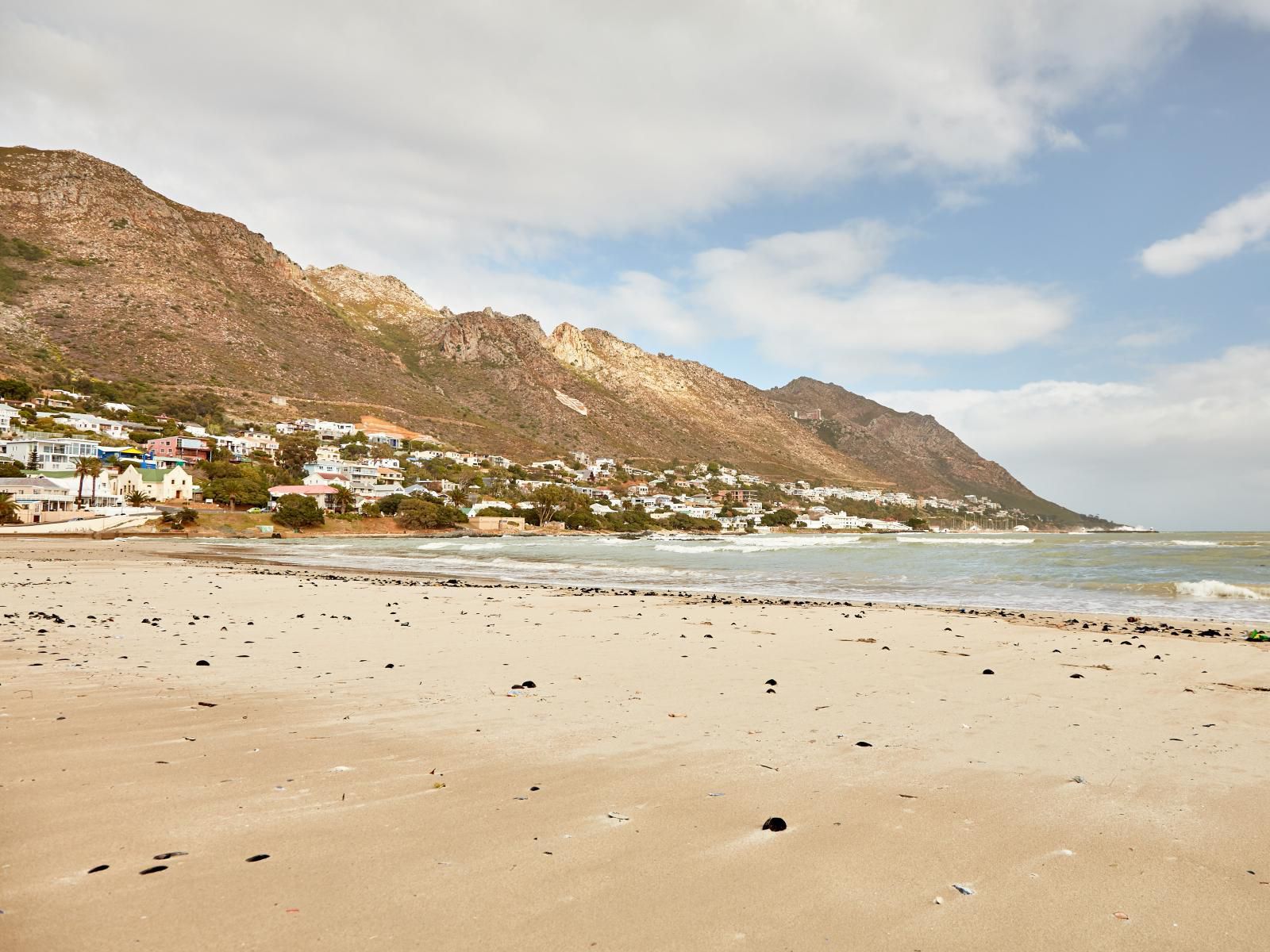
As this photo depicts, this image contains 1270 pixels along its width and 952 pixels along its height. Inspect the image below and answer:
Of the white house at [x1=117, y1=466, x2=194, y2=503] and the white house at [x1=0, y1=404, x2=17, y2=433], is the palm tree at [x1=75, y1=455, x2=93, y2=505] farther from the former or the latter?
the white house at [x1=0, y1=404, x2=17, y2=433]

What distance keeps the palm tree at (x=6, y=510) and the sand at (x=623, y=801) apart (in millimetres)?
63058

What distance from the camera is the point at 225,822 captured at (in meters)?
3.41

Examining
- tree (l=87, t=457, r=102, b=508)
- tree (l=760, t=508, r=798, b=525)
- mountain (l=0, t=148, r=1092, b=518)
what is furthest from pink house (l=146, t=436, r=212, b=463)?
tree (l=760, t=508, r=798, b=525)

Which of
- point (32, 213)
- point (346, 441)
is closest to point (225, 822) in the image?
point (346, 441)

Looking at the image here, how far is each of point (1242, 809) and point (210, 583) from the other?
22.0 m

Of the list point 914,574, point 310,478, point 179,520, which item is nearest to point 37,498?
point 179,520

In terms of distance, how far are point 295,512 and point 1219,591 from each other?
7472 cm

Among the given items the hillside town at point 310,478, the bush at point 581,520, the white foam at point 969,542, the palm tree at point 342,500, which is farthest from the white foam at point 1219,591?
the bush at point 581,520

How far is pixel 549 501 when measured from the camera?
104312 mm

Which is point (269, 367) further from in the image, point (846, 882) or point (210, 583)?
point (846, 882)

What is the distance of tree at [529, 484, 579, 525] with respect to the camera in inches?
4077

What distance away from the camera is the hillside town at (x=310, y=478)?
72125 mm

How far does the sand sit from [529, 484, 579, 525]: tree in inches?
3740

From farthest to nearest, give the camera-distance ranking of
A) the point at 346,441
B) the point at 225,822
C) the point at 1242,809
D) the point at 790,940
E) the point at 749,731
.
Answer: the point at 346,441 → the point at 749,731 → the point at 1242,809 → the point at 225,822 → the point at 790,940
